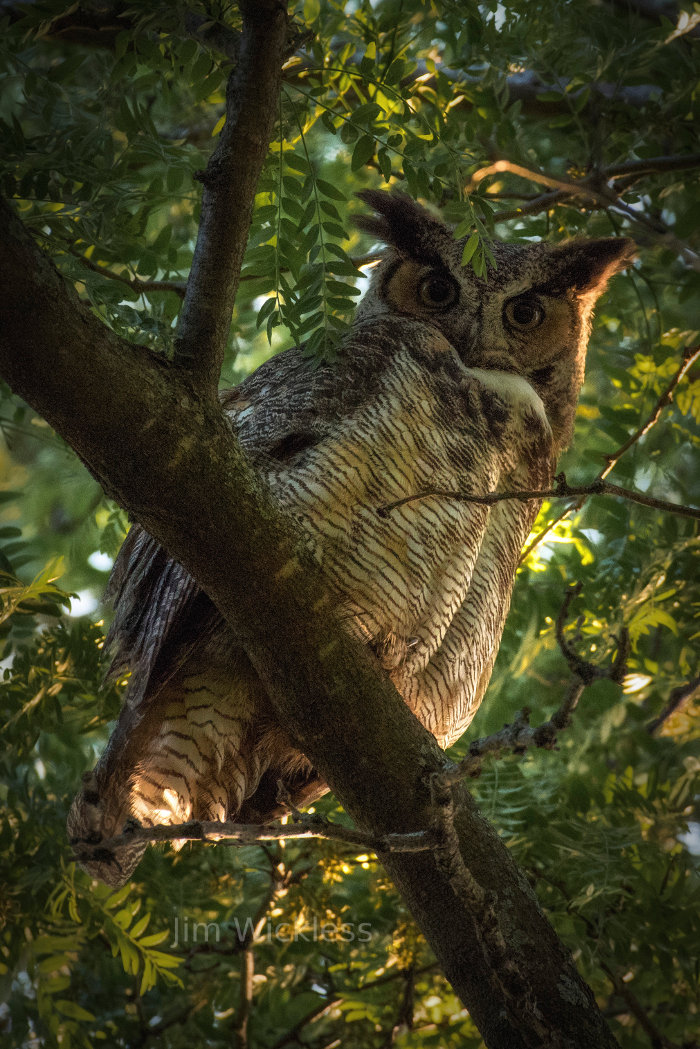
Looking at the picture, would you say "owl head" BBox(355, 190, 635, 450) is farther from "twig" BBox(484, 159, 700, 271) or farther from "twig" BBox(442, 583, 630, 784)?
"twig" BBox(442, 583, 630, 784)

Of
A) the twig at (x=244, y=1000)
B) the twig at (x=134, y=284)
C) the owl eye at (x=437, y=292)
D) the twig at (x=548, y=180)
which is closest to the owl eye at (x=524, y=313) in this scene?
the owl eye at (x=437, y=292)

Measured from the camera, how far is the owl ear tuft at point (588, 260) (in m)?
1.98

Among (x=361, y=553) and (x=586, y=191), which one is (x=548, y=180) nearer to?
(x=586, y=191)

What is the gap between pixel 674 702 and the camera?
2.38 meters

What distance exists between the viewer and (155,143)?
5.45ft

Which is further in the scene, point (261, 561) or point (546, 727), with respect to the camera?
point (261, 561)

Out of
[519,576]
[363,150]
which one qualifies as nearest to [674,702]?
[519,576]

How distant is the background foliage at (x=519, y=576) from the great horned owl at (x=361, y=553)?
146 millimetres

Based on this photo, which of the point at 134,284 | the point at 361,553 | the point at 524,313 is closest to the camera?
the point at 361,553

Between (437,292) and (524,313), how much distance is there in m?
0.19

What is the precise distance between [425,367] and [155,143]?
0.63 meters

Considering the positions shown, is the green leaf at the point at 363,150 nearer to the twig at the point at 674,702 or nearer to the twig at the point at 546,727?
the twig at the point at 546,727

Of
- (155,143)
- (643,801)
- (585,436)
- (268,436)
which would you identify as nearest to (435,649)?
(268,436)

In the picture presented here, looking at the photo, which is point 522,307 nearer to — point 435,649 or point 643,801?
point 435,649
